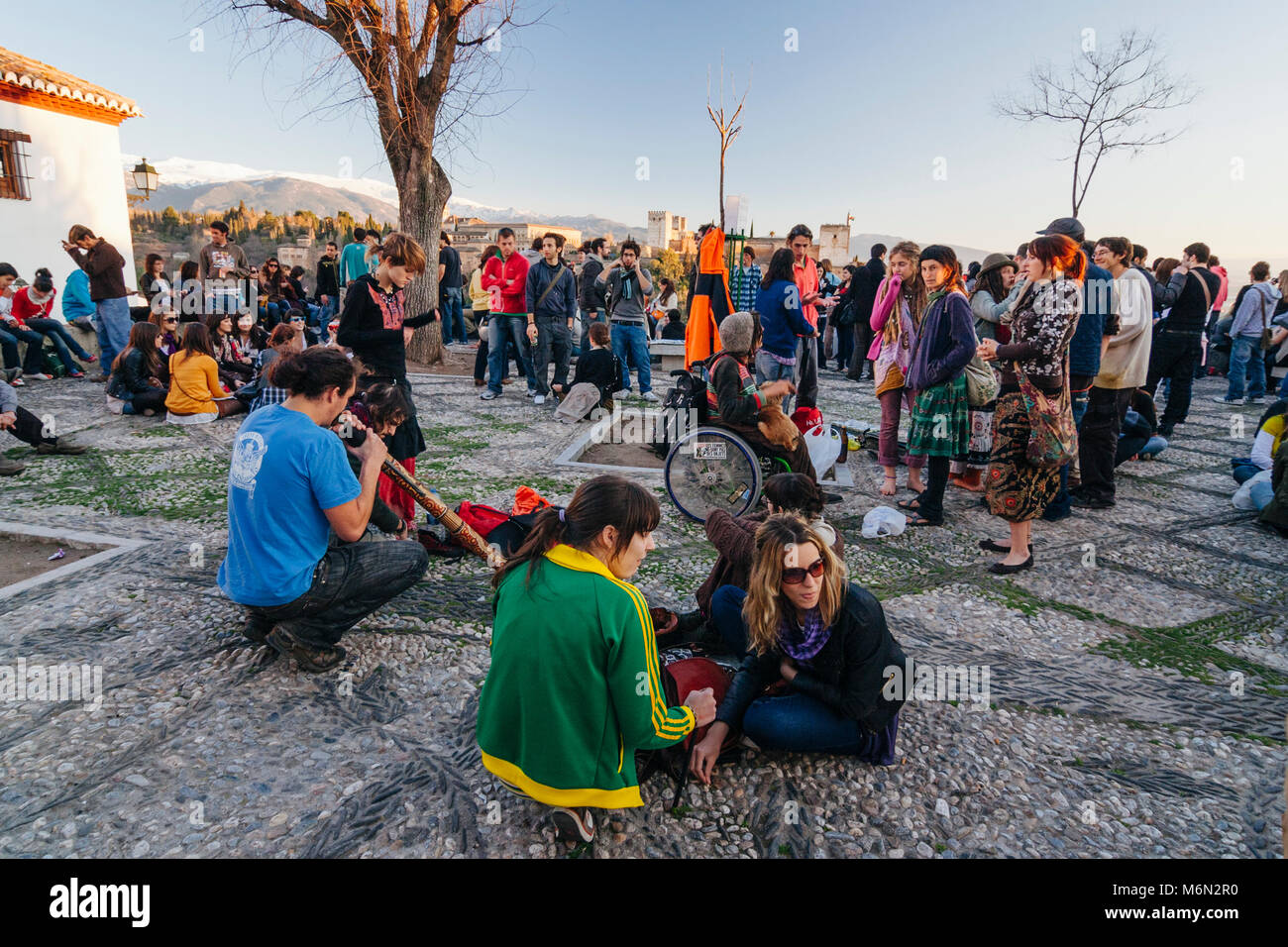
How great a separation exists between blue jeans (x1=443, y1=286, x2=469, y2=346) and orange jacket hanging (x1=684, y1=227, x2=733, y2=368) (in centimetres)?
777

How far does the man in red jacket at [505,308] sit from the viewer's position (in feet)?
29.5

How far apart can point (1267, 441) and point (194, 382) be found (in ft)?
34.0

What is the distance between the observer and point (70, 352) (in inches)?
410

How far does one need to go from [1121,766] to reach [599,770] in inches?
80.8

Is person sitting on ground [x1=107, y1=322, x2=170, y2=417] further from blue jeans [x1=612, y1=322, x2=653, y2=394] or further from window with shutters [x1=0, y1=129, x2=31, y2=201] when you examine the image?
window with shutters [x1=0, y1=129, x2=31, y2=201]

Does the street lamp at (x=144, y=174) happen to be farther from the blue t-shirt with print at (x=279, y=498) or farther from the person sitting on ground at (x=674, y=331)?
the blue t-shirt with print at (x=279, y=498)

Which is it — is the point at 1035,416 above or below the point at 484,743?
above

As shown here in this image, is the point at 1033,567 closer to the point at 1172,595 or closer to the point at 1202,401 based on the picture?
the point at 1172,595

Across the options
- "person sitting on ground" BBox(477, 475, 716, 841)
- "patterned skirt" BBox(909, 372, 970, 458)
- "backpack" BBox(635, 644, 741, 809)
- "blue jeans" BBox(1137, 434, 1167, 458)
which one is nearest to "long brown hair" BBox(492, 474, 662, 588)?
"person sitting on ground" BBox(477, 475, 716, 841)

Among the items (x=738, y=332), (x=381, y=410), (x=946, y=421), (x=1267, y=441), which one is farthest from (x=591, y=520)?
(x=1267, y=441)

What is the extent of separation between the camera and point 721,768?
2648mm

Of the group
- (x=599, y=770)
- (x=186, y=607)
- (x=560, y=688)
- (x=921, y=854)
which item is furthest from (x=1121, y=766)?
(x=186, y=607)

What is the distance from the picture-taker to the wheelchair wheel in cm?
486

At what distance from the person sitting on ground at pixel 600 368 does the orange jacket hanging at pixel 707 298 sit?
186 cm
